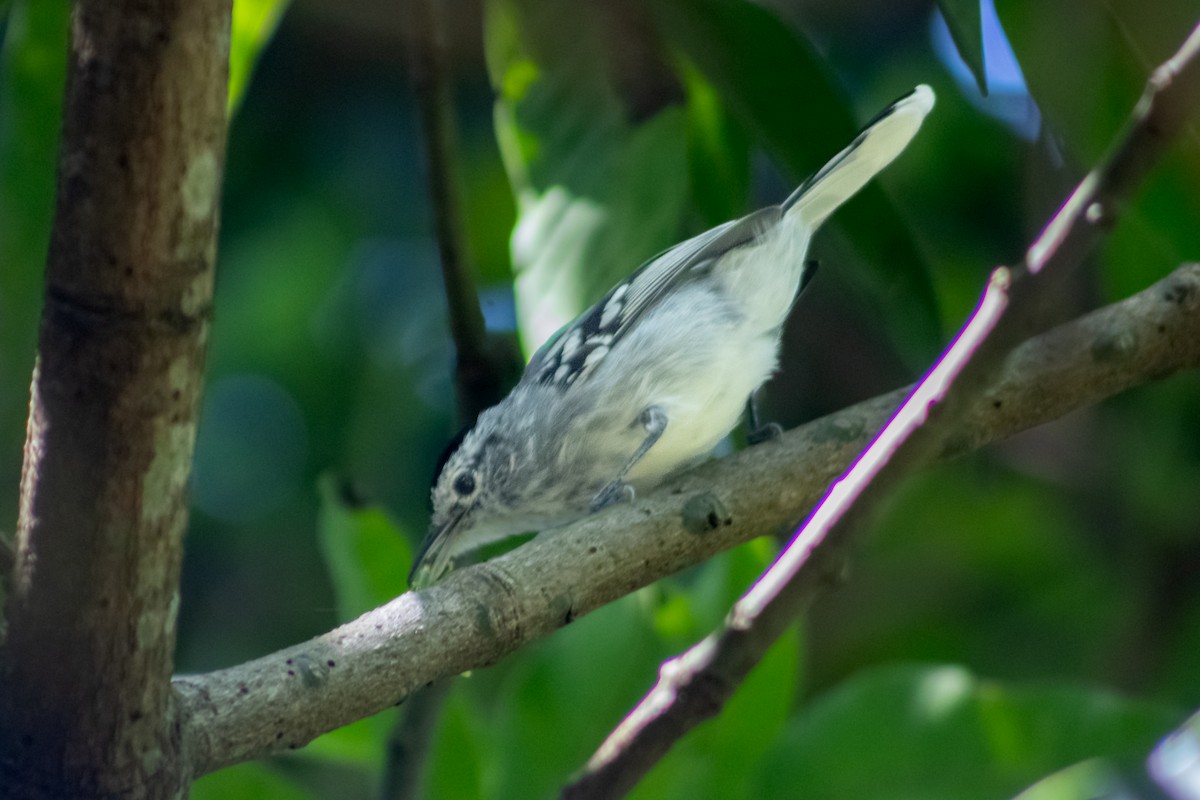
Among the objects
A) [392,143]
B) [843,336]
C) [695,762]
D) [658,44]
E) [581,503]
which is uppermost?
[392,143]

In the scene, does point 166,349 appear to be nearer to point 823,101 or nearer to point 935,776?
point 823,101

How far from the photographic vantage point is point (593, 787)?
1653 millimetres

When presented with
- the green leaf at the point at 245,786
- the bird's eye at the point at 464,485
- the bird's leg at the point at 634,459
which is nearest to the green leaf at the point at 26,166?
the green leaf at the point at 245,786

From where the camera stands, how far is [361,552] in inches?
105

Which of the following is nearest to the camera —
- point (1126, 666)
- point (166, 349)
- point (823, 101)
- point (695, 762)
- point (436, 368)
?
point (166, 349)

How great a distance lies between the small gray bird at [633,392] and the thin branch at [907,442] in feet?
3.61

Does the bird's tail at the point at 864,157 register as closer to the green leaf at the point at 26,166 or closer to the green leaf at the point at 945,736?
the green leaf at the point at 945,736

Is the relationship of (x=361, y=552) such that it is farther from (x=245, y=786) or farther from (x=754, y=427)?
(x=754, y=427)

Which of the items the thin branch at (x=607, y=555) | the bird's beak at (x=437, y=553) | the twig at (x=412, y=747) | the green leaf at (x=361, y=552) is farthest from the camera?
the bird's beak at (x=437, y=553)

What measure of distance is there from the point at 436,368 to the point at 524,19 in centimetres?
188

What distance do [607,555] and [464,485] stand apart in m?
1.08

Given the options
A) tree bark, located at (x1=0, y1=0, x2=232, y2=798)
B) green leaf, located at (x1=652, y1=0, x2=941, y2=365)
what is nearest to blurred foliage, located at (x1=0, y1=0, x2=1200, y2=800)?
green leaf, located at (x1=652, y1=0, x2=941, y2=365)

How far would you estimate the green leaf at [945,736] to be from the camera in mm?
2414

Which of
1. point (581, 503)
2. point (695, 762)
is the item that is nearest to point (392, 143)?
point (581, 503)
